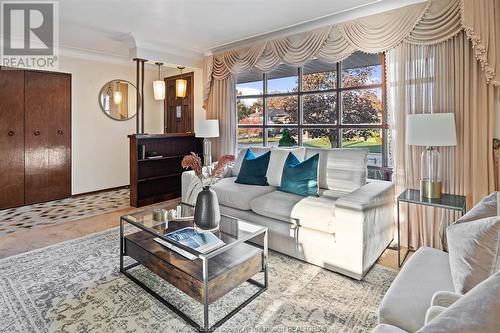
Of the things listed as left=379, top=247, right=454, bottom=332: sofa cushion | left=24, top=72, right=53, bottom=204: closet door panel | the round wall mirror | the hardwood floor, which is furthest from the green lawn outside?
left=24, top=72, right=53, bottom=204: closet door panel

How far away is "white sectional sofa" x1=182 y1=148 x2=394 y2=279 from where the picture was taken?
7.71ft

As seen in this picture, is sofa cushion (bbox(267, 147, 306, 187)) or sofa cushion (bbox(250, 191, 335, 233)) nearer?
sofa cushion (bbox(250, 191, 335, 233))

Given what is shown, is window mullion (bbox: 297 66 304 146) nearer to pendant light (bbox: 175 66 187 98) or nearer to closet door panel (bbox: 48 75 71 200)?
pendant light (bbox: 175 66 187 98)

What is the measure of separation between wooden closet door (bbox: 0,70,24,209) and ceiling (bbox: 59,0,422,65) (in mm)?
955

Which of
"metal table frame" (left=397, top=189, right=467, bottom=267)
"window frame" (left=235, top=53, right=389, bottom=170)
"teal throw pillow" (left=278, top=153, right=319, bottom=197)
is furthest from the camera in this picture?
"window frame" (left=235, top=53, right=389, bottom=170)

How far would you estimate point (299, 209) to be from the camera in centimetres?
267

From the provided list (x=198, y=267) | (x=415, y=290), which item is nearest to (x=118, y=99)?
(x=198, y=267)

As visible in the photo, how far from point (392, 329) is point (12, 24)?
5.03 m

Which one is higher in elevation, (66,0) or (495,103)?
(66,0)

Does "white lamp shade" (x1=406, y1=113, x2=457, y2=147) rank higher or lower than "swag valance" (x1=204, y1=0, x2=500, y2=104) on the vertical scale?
lower

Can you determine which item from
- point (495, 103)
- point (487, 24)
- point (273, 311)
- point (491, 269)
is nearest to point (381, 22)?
point (487, 24)

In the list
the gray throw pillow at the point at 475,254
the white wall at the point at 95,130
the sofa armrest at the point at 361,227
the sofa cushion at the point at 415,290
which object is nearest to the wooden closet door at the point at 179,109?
the white wall at the point at 95,130

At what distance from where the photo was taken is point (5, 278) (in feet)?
7.89

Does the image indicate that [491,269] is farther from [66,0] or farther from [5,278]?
[66,0]
